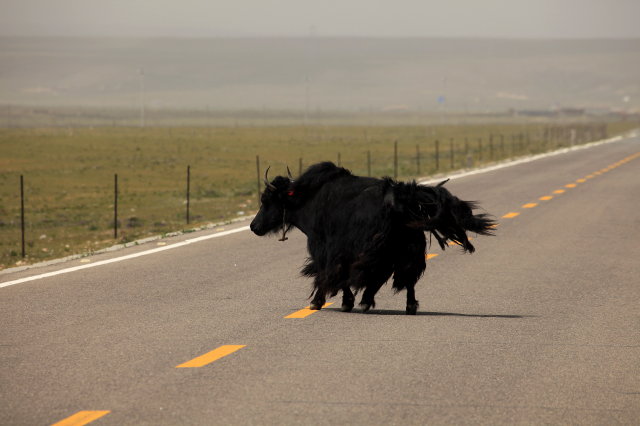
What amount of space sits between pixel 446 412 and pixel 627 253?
9.95 metres

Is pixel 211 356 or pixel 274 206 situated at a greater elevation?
pixel 274 206

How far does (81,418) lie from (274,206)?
15.7ft

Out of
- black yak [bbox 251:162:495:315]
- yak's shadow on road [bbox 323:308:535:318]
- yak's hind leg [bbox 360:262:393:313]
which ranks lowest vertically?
yak's shadow on road [bbox 323:308:535:318]

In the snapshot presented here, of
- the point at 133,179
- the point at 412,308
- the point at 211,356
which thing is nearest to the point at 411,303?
the point at 412,308

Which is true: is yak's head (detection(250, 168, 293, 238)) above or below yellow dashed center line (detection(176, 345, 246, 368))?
above

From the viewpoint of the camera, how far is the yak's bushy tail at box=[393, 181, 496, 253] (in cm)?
1073

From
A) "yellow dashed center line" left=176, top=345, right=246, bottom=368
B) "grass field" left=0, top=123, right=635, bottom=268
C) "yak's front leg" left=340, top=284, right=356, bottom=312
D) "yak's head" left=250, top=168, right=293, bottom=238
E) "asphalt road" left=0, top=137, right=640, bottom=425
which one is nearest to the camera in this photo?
"asphalt road" left=0, top=137, right=640, bottom=425

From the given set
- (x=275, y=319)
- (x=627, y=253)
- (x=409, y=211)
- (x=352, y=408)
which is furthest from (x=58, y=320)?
(x=627, y=253)

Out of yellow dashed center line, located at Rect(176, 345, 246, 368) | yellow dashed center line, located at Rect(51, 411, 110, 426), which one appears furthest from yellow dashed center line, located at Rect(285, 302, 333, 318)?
yellow dashed center line, located at Rect(51, 411, 110, 426)

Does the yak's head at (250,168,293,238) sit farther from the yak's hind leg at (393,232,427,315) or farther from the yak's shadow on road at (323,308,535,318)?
the yak's hind leg at (393,232,427,315)

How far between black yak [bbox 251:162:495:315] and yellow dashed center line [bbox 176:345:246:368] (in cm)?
175

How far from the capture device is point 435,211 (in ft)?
35.9

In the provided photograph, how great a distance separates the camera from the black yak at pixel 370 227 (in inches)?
422

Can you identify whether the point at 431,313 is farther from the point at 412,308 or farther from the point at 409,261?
the point at 409,261
